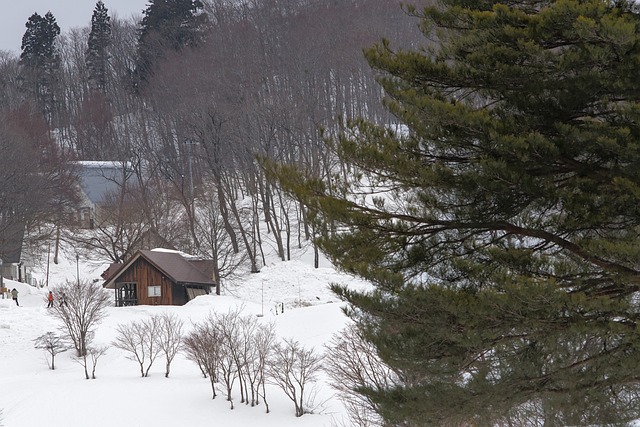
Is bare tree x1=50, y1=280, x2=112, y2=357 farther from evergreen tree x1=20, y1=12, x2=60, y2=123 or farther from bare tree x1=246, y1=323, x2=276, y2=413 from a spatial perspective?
evergreen tree x1=20, y1=12, x2=60, y2=123

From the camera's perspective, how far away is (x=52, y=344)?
3784cm

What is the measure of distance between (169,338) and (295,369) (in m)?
7.17

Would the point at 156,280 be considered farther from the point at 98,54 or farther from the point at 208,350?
the point at 98,54

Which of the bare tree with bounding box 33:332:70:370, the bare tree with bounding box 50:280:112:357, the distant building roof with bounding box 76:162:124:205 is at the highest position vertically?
the distant building roof with bounding box 76:162:124:205

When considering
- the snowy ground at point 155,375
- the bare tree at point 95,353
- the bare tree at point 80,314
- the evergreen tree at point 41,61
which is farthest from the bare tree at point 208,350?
the evergreen tree at point 41,61

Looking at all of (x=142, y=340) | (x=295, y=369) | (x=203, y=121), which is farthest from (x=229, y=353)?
(x=203, y=121)

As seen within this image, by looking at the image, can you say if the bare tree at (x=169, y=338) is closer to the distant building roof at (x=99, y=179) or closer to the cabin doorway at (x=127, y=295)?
the cabin doorway at (x=127, y=295)

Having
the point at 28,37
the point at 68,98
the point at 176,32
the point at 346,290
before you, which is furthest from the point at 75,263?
the point at 346,290

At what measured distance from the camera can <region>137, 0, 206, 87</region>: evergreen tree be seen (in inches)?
3233

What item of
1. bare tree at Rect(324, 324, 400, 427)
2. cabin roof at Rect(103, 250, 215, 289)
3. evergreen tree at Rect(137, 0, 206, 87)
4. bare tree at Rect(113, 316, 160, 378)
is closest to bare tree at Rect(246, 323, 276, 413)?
bare tree at Rect(324, 324, 400, 427)

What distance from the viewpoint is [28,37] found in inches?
3853

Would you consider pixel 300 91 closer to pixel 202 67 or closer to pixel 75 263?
pixel 202 67

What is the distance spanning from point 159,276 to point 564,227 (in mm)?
38675

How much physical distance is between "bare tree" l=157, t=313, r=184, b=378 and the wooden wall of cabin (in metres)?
8.95
